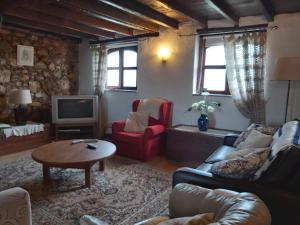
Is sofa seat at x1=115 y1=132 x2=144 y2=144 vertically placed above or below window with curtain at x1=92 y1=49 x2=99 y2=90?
below

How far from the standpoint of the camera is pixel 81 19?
369 centimetres

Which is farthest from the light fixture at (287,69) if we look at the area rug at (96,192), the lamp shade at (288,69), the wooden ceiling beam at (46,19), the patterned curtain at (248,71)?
the wooden ceiling beam at (46,19)

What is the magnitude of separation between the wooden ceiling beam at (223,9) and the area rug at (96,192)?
2211mm

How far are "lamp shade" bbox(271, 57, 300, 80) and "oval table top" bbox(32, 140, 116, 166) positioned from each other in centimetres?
231

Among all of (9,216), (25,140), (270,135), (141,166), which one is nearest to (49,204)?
(9,216)

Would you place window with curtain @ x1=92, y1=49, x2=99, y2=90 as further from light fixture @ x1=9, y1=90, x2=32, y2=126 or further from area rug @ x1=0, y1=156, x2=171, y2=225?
area rug @ x1=0, y1=156, x2=171, y2=225

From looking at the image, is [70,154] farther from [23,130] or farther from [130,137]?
[23,130]

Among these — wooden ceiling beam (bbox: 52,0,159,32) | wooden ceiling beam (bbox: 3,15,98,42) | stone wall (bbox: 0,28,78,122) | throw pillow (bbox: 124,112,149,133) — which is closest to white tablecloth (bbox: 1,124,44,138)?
stone wall (bbox: 0,28,78,122)

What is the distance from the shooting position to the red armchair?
3.64 m

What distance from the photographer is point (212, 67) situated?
3.97m

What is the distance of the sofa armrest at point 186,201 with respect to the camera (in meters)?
1.29

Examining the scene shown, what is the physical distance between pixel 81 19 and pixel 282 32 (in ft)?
9.70

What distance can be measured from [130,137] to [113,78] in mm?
1898

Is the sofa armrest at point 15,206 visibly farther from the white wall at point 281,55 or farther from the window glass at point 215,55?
the window glass at point 215,55
